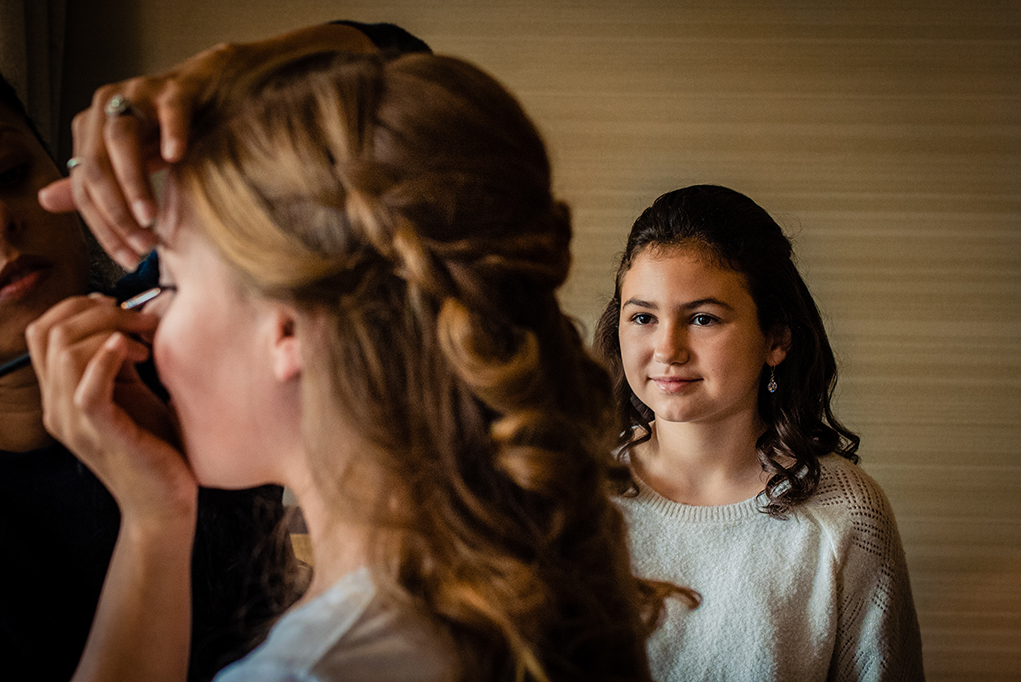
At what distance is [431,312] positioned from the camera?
590 mm

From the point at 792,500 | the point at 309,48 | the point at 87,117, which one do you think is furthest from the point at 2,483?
the point at 792,500

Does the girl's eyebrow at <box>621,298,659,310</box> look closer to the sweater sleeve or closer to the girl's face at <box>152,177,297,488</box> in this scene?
the sweater sleeve

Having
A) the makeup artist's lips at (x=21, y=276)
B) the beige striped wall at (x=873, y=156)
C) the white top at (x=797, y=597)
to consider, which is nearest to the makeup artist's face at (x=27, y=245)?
the makeup artist's lips at (x=21, y=276)

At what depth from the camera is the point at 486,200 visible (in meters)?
0.60

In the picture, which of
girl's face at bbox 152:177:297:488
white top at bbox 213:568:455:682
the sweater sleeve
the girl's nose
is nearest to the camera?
white top at bbox 213:568:455:682

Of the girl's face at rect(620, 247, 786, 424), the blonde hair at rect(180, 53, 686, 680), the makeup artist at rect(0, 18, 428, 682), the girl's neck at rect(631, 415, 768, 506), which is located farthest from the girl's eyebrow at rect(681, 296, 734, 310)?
the blonde hair at rect(180, 53, 686, 680)

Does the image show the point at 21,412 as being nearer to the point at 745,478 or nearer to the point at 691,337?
the point at 691,337

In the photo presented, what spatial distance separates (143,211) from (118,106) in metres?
0.08

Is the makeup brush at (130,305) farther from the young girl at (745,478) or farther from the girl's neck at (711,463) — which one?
the girl's neck at (711,463)

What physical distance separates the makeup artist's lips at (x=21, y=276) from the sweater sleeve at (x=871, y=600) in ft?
4.38

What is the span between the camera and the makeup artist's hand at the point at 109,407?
2.24 feet

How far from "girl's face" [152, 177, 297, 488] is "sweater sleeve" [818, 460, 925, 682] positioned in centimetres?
117

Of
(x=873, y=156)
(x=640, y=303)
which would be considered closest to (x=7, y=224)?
(x=640, y=303)

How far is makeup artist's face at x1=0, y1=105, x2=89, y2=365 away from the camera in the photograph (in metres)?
0.86
